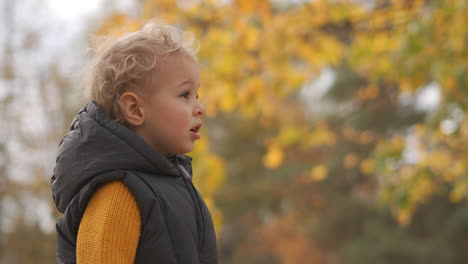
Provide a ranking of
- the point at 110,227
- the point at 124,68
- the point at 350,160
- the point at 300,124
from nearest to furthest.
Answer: the point at 110,227, the point at 124,68, the point at 300,124, the point at 350,160

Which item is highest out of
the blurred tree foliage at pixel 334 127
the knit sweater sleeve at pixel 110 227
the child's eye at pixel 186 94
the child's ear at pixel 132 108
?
the blurred tree foliage at pixel 334 127

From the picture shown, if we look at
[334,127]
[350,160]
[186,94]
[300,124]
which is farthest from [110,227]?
[334,127]

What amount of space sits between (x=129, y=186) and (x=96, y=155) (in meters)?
0.12

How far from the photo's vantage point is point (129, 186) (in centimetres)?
165

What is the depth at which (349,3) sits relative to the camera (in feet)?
19.1

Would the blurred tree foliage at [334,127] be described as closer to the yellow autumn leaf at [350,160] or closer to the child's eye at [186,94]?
the yellow autumn leaf at [350,160]

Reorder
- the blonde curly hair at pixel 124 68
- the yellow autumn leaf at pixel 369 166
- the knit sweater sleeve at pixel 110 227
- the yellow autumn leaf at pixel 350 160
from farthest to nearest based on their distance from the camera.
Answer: the yellow autumn leaf at pixel 350 160, the yellow autumn leaf at pixel 369 166, the blonde curly hair at pixel 124 68, the knit sweater sleeve at pixel 110 227

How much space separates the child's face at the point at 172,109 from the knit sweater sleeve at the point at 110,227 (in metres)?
0.21

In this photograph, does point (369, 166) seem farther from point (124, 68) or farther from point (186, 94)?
point (124, 68)

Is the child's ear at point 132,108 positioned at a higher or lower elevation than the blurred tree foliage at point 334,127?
lower

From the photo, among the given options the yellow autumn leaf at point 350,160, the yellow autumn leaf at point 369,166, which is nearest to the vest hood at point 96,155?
the yellow autumn leaf at point 369,166

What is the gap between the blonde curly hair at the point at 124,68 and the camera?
1768 millimetres

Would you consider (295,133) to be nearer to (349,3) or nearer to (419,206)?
(349,3)

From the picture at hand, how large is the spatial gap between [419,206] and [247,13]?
44.3ft
